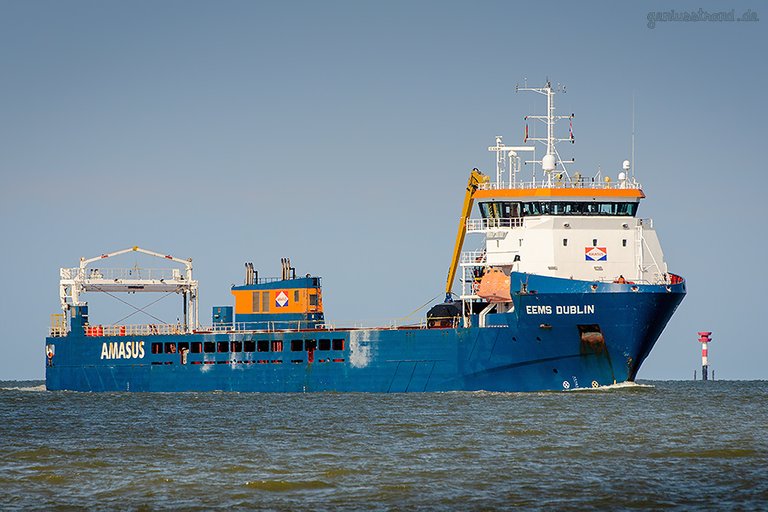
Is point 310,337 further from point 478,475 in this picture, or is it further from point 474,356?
point 478,475

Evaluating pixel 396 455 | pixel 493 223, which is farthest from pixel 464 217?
pixel 396 455

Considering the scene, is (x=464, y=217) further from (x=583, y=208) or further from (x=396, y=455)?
(x=396, y=455)

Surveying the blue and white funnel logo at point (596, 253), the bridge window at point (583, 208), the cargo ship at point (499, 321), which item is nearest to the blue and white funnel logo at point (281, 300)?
the cargo ship at point (499, 321)

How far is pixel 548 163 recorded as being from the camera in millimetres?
57688

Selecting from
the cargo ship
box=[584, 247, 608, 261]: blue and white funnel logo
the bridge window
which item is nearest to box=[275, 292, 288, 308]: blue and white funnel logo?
the cargo ship

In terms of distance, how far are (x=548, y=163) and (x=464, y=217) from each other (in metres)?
8.42

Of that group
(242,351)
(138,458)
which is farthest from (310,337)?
(138,458)

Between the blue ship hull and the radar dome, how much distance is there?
606 centimetres

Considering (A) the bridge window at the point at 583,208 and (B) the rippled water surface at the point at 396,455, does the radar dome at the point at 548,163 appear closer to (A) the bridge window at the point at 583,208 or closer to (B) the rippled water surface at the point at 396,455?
(A) the bridge window at the point at 583,208

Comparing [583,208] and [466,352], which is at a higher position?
[583,208]

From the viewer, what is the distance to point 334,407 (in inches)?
2012

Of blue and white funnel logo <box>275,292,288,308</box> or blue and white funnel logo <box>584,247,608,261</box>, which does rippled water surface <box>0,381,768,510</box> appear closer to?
blue and white funnel logo <box>584,247,608,261</box>

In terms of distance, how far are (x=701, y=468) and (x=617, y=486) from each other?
162 inches

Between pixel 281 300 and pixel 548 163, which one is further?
pixel 281 300
